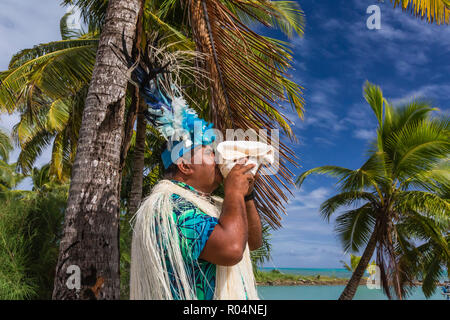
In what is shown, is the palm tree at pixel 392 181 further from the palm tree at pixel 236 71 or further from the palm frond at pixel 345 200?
the palm tree at pixel 236 71

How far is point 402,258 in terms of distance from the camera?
40.0ft

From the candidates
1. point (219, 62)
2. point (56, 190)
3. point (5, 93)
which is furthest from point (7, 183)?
point (219, 62)

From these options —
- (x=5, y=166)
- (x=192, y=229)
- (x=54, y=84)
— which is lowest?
(x=192, y=229)

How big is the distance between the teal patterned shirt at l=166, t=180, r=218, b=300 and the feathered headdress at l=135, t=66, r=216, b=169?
0.24 metres

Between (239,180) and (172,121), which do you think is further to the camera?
(172,121)

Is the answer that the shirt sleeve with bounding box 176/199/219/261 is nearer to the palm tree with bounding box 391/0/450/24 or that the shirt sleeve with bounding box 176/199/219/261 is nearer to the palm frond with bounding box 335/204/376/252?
the palm tree with bounding box 391/0/450/24

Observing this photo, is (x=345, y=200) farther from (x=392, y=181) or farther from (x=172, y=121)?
(x=172, y=121)

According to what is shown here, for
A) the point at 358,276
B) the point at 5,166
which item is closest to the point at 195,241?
the point at 358,276

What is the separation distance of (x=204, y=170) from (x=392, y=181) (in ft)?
34.5

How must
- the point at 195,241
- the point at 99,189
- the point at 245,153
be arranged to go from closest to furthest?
1. the point at 195,241
2. the point at 245,153
3. the point at 99,189

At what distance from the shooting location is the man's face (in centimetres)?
149

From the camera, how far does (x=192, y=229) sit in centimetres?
129

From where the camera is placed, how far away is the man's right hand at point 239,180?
1290 millimetres
